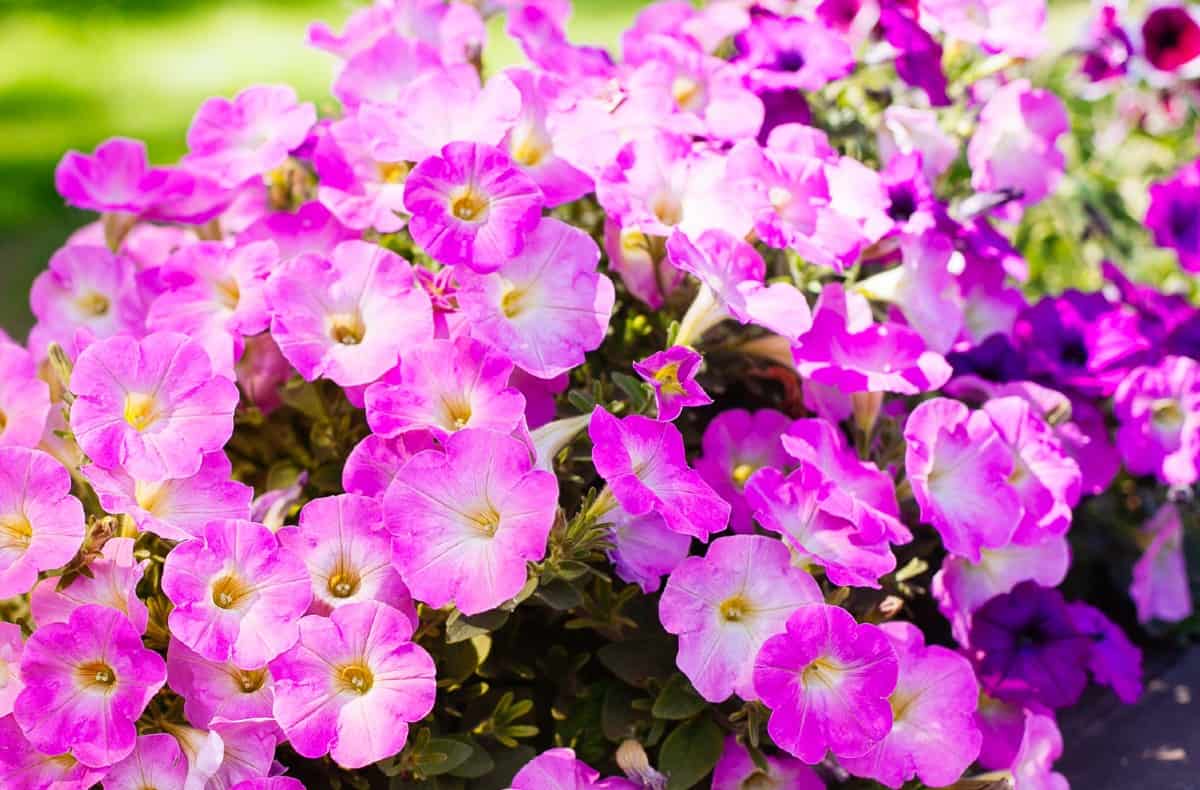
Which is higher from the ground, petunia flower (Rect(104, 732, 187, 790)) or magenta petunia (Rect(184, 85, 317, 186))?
magenta petunia (Rect(184, 85, 317, 186))

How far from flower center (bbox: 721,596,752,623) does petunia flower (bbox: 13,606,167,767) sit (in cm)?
53

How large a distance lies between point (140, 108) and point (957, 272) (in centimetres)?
400

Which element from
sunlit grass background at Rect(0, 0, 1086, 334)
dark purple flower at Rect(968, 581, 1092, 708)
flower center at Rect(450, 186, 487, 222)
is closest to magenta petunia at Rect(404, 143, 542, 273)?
flower center at Rect(450, 186, 487, 222)

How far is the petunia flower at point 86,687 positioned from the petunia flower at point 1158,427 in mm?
1260

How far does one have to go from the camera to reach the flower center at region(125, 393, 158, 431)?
1257 mm

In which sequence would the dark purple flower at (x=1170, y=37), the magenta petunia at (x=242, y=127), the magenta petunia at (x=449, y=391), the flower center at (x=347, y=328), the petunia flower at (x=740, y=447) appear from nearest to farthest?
1. the magenta petunia at (x=449, y=391)
2. the flower center at (x=347, y=328)
3. the petunia flower at (x=740, y=447)
4. the magenta petunia at (x=242, y=127)
5. the dark purple flower at (x=1170, y=37)

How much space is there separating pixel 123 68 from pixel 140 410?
4573mm

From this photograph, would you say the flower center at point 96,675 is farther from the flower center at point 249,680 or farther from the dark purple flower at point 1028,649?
the dark purple flower at point 1028,649

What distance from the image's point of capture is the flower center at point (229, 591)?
117 centimetres

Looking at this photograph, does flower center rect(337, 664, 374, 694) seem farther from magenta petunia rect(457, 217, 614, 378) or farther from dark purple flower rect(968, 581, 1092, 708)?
dark purple flower rect(968, 581, 1092, 708)

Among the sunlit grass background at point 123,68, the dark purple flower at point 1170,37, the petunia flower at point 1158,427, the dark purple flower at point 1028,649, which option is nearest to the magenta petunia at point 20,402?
the dark purple flower at point 1028,649

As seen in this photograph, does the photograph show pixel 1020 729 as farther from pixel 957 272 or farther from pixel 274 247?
pixel 274 247

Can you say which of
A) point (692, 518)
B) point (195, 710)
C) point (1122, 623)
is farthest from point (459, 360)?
point (1122, 623)

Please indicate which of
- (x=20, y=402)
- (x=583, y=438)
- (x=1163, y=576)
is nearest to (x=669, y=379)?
(x=583, y=438)
